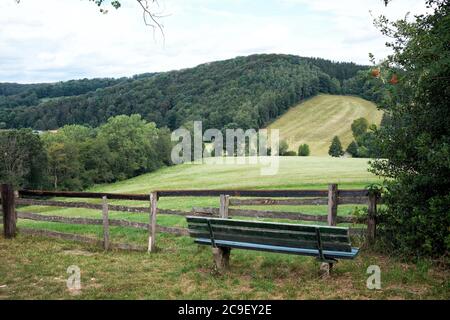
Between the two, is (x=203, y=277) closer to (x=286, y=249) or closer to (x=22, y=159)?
(x=286, y=249)

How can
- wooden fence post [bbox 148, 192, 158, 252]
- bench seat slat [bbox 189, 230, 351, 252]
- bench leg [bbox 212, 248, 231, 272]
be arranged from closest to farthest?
bench seat slat [bbox 189, 230, 351, 252]
bench leg [bbox 212, 248, 231, 272]
wooden fence post [bbox 148, 192, 158, 252]

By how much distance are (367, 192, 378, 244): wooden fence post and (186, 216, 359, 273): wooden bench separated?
214 cm

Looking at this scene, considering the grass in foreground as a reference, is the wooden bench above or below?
above

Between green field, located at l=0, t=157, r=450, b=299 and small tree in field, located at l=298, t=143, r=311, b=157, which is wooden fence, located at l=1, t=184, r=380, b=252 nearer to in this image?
green field, located at l=0, t=157, r=450, b=299

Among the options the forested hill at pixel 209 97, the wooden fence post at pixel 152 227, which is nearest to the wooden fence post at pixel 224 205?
the wooden fence post at pixel 152 227

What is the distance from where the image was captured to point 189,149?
84000 mm

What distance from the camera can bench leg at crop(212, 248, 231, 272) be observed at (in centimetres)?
863

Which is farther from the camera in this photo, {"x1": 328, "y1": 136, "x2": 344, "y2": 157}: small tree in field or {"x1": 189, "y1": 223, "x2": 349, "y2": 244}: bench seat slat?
{"x1": 328, "y1": 136, "x2": 344, "y2": 157}: small tree in field

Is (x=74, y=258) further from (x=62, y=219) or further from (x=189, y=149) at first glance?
(x=189, y=149)

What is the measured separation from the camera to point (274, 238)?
26.0 feet

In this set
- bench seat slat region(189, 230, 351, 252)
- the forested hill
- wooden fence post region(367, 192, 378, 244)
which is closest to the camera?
bench seat slat region(189, 230, 351, 252)

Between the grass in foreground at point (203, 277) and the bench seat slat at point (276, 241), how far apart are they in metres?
0.66

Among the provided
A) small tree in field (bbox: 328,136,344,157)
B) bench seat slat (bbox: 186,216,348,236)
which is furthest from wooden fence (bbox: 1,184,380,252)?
small tree in field (bbox: 328,136,344,157)
